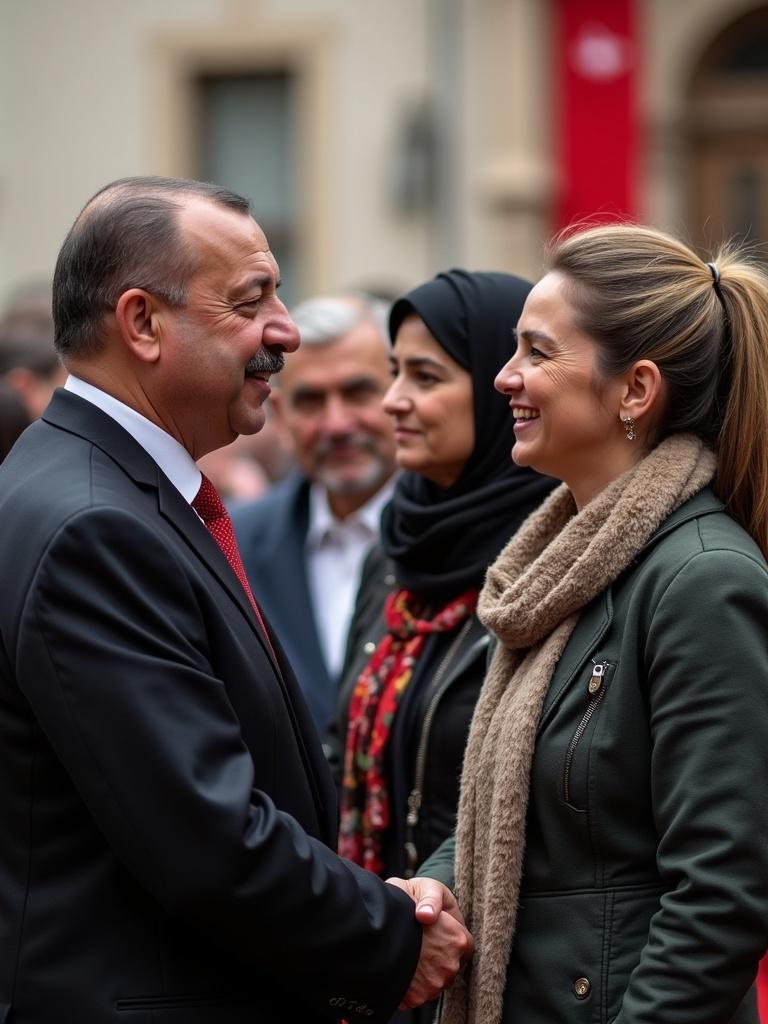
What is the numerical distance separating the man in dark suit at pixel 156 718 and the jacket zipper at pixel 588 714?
0.35m

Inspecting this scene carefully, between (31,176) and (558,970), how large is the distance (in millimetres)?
10569

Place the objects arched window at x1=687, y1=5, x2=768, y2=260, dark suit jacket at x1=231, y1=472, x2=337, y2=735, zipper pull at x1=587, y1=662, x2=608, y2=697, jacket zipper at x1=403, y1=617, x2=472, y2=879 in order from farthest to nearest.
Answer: arched window at x1=687, y1=5, x2=768, y2=260 < dark suit jacket at x1=231, y1=472, x2=337, y2=735 < jacket zipper at x1=403, y1=617, x2=472, y2=879 < zipper pull at x1=587, y1=662, x2=608, y2=697

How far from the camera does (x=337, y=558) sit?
461cm

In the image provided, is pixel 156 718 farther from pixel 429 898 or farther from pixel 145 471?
pixel 429 898

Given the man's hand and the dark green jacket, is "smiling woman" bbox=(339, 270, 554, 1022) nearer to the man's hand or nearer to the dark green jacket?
the man's hand

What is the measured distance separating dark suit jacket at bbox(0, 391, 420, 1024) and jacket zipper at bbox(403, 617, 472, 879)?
0.66m

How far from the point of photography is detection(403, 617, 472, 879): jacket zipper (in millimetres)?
3084

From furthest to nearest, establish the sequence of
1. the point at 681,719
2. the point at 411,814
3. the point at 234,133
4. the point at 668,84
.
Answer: the point at 234,133
the point at 668,84
the point at 411,814
the point at 681,719

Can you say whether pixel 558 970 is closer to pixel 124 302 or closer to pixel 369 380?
pixel 124 302

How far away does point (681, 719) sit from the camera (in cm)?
224

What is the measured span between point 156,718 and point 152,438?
509 mm

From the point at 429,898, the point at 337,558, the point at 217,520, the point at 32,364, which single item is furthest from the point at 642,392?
the point at 32,364

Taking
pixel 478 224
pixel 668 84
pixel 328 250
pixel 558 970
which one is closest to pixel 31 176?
pixel 328 250

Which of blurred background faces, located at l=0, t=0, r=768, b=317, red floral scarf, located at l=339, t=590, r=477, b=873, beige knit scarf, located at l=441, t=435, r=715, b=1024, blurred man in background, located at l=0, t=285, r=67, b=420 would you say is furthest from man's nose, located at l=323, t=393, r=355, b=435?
blurred background faces, located at l=0, t=0, r=768, b=317
